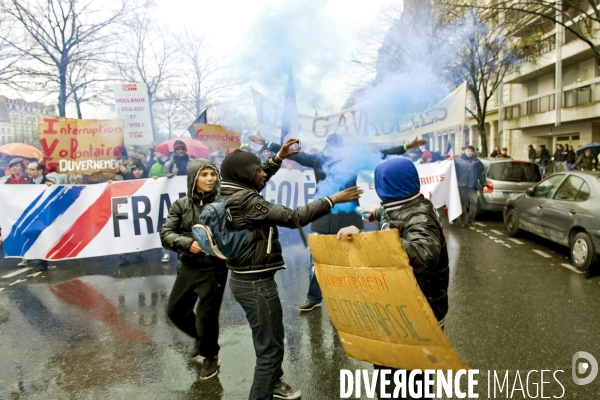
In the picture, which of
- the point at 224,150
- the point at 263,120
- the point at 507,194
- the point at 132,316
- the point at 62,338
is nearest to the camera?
the point at 62,338

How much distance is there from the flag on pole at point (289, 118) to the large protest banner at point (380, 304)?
3.92 m

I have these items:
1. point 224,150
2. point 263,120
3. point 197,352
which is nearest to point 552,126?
point 224,150

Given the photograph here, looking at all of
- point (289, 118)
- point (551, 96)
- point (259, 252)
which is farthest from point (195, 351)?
point (551, 96)

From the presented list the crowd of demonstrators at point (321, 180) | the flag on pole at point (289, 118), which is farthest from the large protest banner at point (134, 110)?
A: the crowd of demonstrators at point (321, 180)

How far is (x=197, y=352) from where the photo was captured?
3938 millimetres

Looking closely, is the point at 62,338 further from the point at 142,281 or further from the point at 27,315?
the point at 142,281

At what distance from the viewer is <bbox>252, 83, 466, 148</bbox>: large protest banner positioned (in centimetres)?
595

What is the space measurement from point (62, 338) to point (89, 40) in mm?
15462

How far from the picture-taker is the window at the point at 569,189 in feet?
23.9

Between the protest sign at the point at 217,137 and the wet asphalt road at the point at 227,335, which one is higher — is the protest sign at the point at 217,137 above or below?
above

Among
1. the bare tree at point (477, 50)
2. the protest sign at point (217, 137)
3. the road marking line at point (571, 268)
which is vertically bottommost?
the road marking line at point (571, 268)

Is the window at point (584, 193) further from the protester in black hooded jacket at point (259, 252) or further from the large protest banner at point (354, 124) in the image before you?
the protester in black hooded jacket at point (259, 252)

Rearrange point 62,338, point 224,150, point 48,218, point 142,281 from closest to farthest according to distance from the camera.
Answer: point 62,338 < point 142,281 < point 48,218 < point 224,150

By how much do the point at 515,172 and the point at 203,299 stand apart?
1049 centimetres
